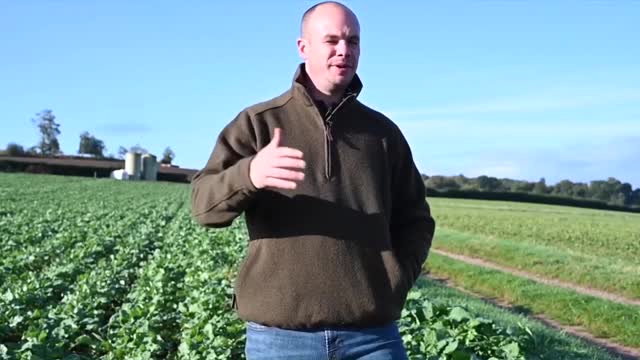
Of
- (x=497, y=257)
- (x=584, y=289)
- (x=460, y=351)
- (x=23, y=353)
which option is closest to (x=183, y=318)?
(x=23, y=353)

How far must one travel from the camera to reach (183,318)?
27.3 ft

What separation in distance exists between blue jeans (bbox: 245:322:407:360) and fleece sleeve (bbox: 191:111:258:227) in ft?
1.39

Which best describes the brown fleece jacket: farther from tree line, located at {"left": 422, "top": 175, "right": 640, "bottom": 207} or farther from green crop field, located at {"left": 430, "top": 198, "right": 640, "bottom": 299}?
tree line, located at {"left": 422, "top": 175, "right": 640, "bottom": 207}

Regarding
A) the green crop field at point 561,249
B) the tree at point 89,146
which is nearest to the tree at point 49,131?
the tree at point 89,146

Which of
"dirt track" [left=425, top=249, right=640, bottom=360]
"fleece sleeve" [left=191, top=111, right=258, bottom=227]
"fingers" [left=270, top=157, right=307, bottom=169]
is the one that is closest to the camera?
"fingers" [left=270, top=157, right=307, bottom=169]

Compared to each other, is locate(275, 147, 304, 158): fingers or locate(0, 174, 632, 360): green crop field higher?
locate(275, 147, 304, 158): fingers

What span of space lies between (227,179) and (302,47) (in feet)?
2.04

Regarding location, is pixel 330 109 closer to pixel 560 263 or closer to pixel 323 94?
pixel 323 94

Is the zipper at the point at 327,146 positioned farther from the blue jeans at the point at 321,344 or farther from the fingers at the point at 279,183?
the blue jeans at the point at 321,344

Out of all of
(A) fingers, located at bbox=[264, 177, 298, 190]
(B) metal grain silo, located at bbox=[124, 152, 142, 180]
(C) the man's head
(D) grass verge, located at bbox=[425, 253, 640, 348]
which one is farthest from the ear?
(B) metal grain silo, located at bbox=[124, 152, 142, 180]

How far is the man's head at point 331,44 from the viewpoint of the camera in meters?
2.96

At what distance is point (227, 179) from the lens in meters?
2.78

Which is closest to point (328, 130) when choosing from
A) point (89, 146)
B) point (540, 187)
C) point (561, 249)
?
point (561, 249)

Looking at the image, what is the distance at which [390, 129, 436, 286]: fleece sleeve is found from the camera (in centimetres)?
315
